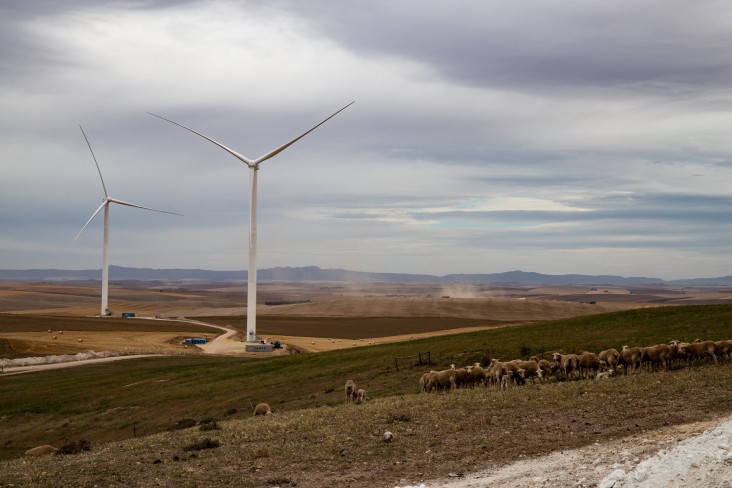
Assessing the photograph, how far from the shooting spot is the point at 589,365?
95.5 feet

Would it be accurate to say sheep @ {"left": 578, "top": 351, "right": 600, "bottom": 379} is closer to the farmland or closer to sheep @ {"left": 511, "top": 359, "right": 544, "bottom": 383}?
sheep @ {"left": 511, "top": 359, "right": 544, "bottom": 383}

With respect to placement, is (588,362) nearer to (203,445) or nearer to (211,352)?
(203,445)

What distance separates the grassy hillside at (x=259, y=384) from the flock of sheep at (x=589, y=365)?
2392 millimetres

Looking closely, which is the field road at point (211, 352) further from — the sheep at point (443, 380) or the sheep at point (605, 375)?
the sheep at point (605, 375)

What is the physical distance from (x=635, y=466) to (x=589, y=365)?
51.2 ft

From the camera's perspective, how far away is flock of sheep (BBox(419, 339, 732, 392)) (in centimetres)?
2866

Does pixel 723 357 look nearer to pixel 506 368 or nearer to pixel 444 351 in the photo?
pixel 506 368

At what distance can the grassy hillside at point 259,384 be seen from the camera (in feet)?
117

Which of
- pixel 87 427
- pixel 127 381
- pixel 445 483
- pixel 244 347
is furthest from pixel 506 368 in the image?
pixel 244 347

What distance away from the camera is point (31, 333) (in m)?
103

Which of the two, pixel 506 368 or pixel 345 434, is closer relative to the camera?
pixel 345 434

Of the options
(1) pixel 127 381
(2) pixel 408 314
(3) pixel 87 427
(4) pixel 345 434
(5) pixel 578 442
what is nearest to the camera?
(5) pixel 578 442

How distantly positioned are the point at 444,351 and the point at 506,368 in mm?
15278

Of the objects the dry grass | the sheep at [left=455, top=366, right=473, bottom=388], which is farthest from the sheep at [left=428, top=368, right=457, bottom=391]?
the dry grass
